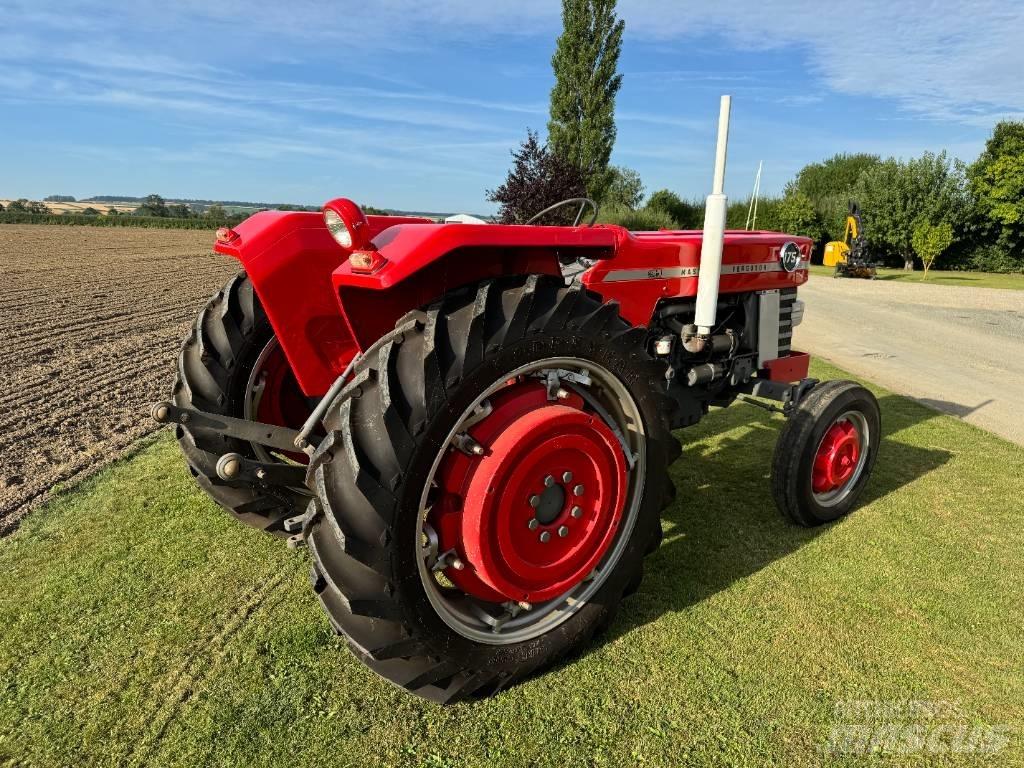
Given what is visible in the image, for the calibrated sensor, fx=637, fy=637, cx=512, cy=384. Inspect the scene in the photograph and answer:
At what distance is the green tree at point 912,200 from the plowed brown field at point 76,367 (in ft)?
77.2

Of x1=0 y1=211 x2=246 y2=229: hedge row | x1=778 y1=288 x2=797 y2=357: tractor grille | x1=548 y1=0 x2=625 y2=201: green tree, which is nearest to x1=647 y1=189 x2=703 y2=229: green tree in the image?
x1=548 y1=0 x2=625 y2=201: green tree

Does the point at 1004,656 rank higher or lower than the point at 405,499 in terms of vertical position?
lower

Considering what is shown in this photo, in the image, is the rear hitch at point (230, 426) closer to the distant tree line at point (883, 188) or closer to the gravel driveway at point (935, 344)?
the gravel driveway at point (935, 344)

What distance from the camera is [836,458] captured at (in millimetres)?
3221

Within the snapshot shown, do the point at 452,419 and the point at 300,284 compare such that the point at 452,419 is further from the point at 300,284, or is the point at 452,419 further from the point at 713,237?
the point at 713,237

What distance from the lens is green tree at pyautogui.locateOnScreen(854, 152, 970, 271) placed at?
77.6ft

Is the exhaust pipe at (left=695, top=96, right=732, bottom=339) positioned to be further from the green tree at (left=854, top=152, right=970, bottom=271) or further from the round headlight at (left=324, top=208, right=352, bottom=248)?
the green tree at (left=854, top=152, right=970, bottom=271)

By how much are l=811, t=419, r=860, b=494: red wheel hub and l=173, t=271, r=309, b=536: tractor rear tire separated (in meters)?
2.48

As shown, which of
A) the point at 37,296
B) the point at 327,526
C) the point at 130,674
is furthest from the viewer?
the point at 37,296

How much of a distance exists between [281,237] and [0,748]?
1.75 meters

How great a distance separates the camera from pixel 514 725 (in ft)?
6.31

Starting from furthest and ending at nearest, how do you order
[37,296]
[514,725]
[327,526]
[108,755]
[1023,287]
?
[1023,287] < [37,296] < [514,725] < [108,755] < [327,526]

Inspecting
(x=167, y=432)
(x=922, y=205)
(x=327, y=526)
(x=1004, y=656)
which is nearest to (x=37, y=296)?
(x=167, y=432)

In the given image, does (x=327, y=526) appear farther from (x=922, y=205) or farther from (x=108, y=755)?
(x=922, y=205)
